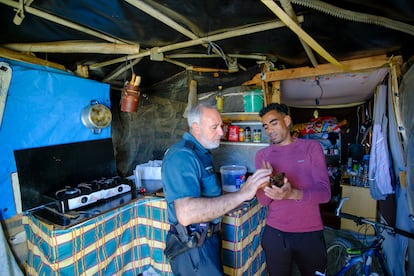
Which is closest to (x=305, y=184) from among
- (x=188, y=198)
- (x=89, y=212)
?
(x=188, y=198)

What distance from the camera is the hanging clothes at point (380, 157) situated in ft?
6.24

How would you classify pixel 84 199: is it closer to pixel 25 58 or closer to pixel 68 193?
pixel 68 193

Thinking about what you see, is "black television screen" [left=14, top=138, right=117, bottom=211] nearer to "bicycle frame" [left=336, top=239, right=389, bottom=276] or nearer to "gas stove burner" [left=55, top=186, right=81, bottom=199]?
"gas stove burner" [left=55, top=186, right=81, bottom=199]

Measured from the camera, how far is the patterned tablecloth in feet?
4.40

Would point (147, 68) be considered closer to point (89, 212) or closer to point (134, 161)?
point (134, 161)

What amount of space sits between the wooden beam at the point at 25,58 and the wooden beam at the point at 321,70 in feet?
5.57

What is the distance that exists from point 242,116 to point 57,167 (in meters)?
1.67

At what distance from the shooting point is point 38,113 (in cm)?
165

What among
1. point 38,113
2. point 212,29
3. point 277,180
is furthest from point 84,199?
point 212,29

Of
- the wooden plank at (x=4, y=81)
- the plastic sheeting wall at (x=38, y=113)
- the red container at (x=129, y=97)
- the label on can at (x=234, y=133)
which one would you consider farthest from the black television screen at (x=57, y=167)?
the label on can at (x=234, y=133)

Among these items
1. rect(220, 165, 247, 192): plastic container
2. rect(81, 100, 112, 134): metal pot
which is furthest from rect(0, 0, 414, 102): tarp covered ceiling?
rect(220, 165, 247, 192): plastic container

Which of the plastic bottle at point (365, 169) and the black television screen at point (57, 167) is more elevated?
the black television screen at point (57, 167)

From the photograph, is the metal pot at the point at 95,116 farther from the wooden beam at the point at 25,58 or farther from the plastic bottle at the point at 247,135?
the plastic bottle at the point at 247,135

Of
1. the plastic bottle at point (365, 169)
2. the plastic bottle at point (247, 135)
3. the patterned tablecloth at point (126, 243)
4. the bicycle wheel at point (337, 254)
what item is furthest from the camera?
the plastic bottle at point (365, 169)
